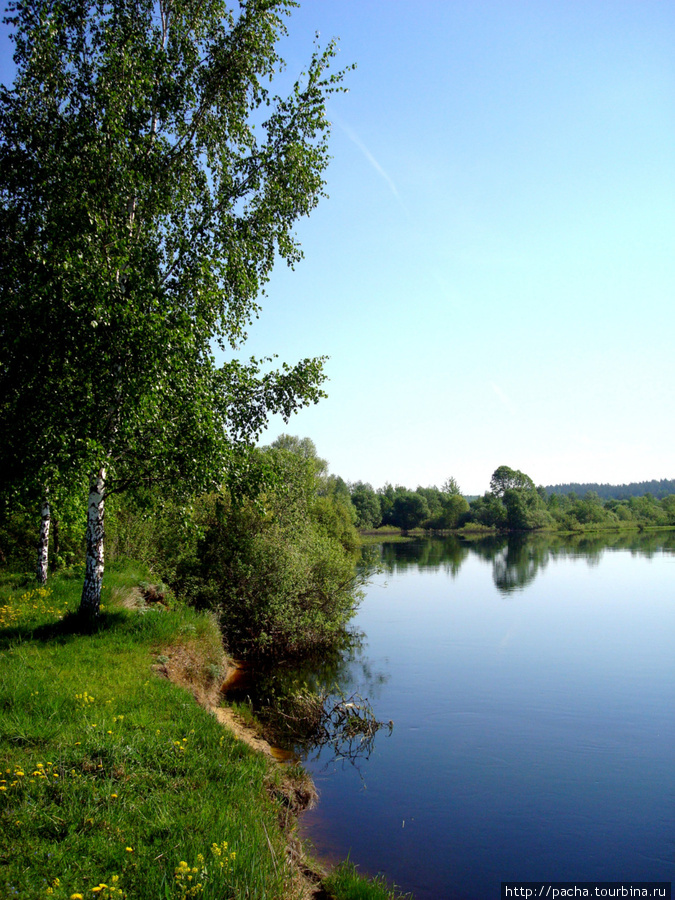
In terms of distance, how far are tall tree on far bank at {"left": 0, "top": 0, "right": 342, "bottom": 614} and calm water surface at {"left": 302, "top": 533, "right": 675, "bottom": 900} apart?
24.2 feet

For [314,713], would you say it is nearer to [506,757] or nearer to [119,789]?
[506,757]

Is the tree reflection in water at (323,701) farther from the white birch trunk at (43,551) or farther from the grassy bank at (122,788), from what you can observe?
the white birch trunk at (43,551)

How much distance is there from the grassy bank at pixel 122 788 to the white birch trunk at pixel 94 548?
0.98 m

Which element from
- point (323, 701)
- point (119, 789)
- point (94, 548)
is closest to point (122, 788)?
point (119, 789)

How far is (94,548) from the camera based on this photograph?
12.3 metres

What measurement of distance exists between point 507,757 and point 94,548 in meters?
10.2

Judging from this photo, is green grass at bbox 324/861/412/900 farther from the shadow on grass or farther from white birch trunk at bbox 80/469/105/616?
white birch trunk at bbox 80/469/105/616

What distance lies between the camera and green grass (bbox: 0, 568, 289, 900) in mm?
4918

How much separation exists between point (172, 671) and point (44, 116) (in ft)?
40.0

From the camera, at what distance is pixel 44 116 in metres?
12.5

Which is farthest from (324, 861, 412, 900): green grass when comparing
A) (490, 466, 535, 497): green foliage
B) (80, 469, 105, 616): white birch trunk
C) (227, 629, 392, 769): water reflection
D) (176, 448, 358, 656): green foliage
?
(490, 466, 535, 497): green foliage

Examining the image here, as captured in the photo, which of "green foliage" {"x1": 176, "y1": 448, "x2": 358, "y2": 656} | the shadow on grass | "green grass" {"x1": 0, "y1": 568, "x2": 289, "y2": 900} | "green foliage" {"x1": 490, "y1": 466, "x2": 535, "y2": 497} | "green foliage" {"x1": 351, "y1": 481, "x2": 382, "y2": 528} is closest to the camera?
"green grass" {"x1": 0, "y1": 568, "x2": 289, "y2": 900}

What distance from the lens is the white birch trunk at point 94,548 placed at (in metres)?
12.4

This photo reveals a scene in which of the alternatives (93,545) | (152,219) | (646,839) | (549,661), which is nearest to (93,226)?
(152,219)
